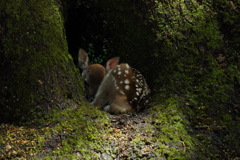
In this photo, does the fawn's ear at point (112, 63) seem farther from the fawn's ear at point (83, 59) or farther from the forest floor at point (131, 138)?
the forest floor at point (131, 138)

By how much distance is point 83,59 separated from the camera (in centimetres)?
558

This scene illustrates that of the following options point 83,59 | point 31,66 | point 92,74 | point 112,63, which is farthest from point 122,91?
point 31,66

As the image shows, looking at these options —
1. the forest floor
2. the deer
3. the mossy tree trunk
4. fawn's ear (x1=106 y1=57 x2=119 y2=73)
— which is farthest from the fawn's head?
the forest floor

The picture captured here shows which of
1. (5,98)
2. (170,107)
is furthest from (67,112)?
(170,107)

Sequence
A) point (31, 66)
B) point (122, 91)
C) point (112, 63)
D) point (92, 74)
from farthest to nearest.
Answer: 1. point (92, 74)
2. point (112, 63)
3. point (122, 91)
4. point (31, 66)

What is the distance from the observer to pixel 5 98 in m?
3.58

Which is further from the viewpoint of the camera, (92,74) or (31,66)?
(92,74)

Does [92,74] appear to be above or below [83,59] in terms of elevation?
below

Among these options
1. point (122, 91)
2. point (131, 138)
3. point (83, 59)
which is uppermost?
point (83, 59)

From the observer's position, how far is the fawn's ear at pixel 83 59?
5508 millimetres

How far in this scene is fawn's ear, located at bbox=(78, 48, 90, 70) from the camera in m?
5.51

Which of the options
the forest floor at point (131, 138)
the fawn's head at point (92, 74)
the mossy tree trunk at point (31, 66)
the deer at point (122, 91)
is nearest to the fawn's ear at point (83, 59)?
the fawn's head at point (92, 74)

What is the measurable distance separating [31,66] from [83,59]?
6.17ft

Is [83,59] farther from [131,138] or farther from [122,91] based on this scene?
[131,138]
